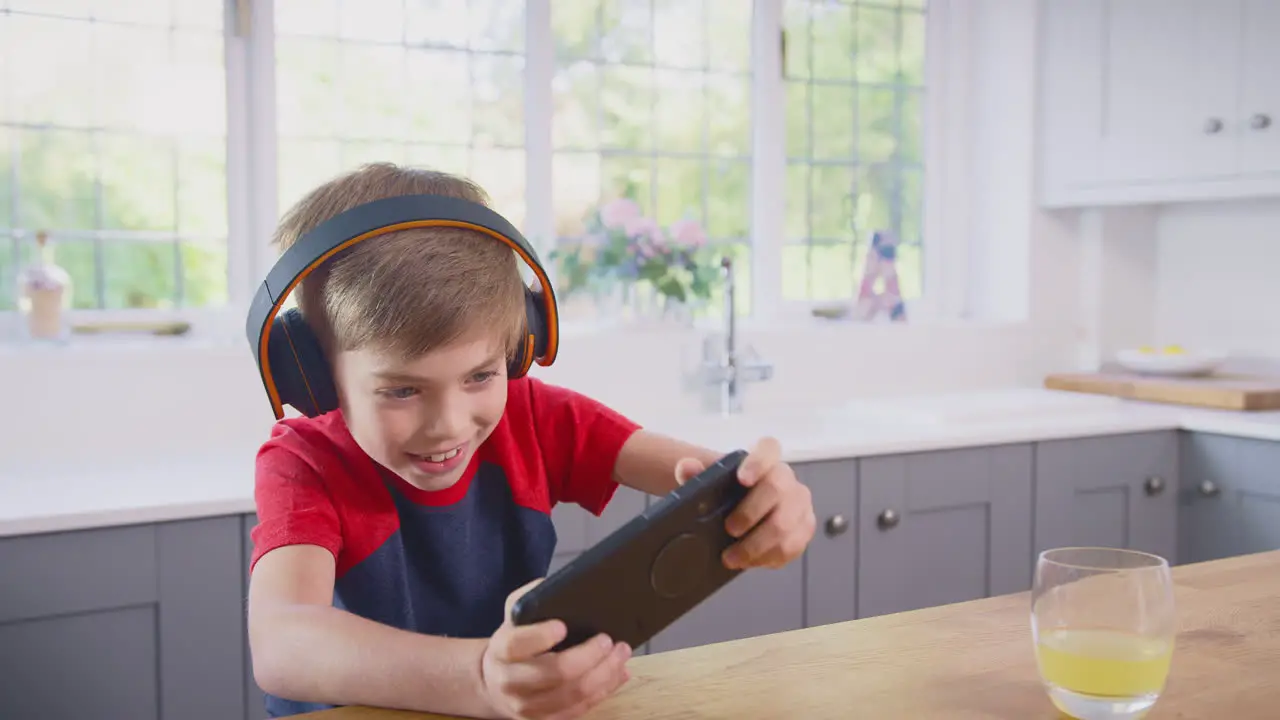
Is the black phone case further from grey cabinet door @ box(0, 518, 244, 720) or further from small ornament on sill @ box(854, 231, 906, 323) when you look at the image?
small ornament on sill @ box(854, 231, 906, 323)

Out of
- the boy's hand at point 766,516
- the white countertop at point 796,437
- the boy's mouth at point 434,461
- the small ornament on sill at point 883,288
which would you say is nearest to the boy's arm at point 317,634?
the boy's mouth at point 434,461

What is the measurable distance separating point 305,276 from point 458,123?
78.4 inches

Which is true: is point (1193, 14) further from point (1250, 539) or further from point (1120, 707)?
point (1120, 707)

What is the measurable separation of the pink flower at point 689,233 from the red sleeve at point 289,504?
188 cm

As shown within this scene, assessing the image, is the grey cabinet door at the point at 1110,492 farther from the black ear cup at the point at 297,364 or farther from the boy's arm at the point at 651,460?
the black ear cup at the point at 297,364

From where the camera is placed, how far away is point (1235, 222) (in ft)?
11.1

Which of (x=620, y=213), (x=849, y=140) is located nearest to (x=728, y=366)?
(x=620, y=213)

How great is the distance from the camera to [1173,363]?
10.6 ft

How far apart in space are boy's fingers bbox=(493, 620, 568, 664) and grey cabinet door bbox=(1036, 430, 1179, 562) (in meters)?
2.15

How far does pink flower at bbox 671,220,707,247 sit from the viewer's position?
9.71 ft

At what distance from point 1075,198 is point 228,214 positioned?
2246 mm

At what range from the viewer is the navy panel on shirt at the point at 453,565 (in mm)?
1175

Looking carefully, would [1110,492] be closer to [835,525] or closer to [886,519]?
[886,519]

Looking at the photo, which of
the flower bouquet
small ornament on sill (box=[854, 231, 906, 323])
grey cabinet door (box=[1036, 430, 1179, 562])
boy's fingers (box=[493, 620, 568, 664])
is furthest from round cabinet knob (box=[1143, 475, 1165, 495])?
boy's fingers (box=[493, 620, 568, 664])
